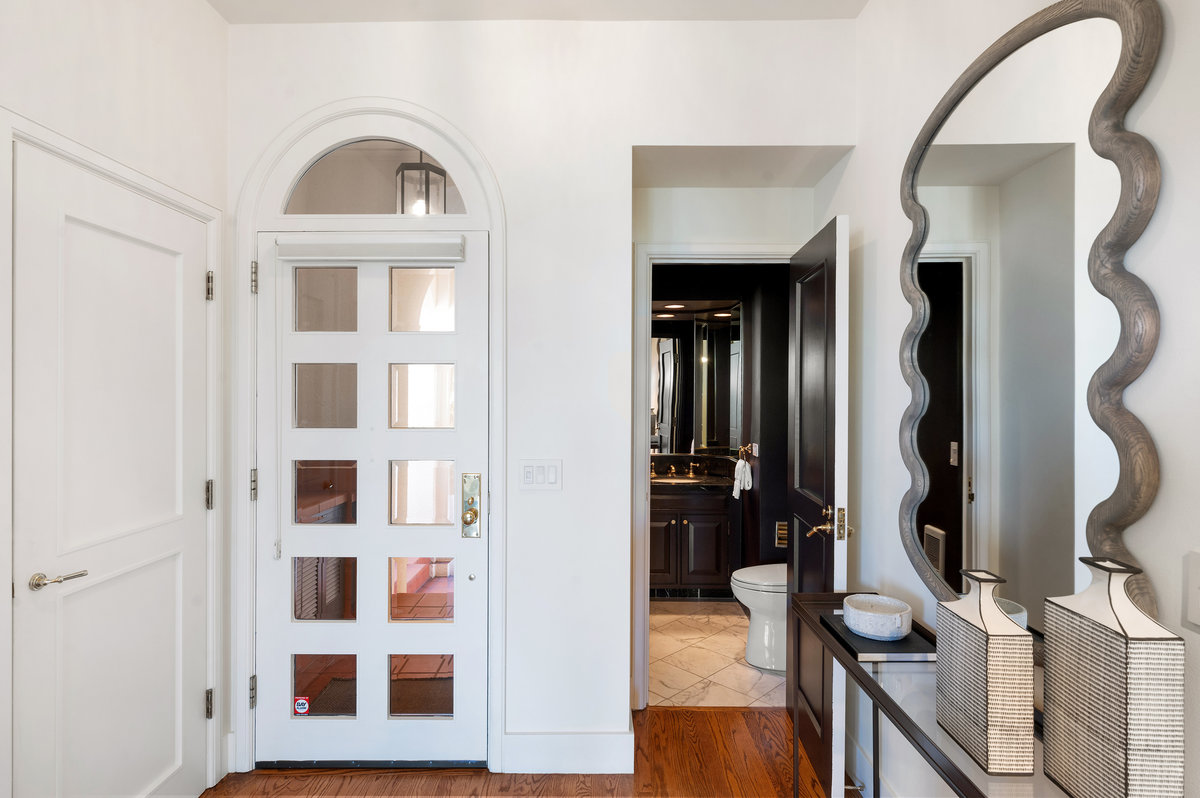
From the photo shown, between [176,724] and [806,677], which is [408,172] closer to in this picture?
[176,724]

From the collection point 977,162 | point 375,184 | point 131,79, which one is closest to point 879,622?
point 977,162

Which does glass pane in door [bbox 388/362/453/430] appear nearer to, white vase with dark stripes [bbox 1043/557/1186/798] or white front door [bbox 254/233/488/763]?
white front door [bbox 254/233/488/763]

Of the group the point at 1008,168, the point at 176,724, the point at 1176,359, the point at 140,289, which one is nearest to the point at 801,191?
the point at 1008,168

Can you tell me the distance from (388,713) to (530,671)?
21.4 inches

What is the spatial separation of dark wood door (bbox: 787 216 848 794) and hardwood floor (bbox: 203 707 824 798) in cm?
18

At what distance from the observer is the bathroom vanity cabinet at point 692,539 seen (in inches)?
158

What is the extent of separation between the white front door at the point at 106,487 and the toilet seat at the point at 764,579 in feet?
7.59

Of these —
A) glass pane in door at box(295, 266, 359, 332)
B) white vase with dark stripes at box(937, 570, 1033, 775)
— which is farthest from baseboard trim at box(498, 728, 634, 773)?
Result: glass pane in door at box(295, 266, 359, 332)

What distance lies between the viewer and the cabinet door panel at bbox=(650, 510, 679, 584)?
4023mm

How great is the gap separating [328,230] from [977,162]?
205 cm

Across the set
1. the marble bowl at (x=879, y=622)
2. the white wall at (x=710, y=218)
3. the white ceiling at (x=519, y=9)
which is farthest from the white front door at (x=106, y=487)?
the marble bowl at (x=879, y=622)

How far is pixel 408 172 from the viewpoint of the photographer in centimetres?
222

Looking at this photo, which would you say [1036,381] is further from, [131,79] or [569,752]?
[131,79]

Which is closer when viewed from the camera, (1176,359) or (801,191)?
(1176,359)
